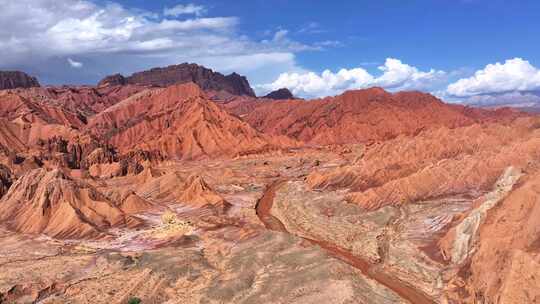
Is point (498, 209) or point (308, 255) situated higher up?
point (498, 209)

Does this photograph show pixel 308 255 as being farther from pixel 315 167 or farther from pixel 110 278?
pixel 315 167

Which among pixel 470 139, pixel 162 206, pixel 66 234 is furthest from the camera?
pixel 470 139

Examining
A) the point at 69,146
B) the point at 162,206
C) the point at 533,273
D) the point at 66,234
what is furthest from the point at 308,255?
the point at 69,146

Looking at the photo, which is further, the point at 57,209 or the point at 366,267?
the point at 57,209

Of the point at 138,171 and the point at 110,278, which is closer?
the point at 110,278

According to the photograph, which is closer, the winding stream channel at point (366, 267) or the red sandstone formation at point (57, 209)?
the winding stream channel at point (366, 267)

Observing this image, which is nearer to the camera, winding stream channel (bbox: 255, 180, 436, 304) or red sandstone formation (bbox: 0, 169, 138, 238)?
winding stream channel (bbox: 255, 180, 436, 304)

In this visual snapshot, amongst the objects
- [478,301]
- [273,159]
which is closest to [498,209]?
[478,301]

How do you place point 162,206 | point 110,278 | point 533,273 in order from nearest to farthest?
point 533,273, point 110,278, point 162,206

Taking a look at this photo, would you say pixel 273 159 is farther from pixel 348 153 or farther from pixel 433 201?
pixel 433 201

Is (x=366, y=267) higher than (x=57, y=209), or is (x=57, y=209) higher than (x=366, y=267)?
(x=57, y=209)
